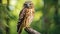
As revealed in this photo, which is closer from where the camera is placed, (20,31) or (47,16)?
(20,31)

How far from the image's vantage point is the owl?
151 cm

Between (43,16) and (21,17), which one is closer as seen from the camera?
(21,17)

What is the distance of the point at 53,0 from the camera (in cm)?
189

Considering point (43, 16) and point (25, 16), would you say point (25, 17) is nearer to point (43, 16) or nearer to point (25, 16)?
point (25, 16)

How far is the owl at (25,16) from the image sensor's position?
4.97ft

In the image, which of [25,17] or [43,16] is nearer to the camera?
[25,17]

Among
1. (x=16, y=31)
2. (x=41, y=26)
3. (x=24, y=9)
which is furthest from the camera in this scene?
(x=41, y=26)

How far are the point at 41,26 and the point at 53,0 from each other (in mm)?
288

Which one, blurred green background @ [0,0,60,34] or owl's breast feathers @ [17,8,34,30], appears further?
blurred green background @ [0,0,60,34]

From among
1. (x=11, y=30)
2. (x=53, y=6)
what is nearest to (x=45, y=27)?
(x=53, y=6)

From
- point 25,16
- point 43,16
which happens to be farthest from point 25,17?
point 43,16

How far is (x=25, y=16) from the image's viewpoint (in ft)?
4.97

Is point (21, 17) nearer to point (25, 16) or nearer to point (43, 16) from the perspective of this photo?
point (25, 16)

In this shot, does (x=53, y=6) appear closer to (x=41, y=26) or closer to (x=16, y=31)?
(x=41, y=26)
